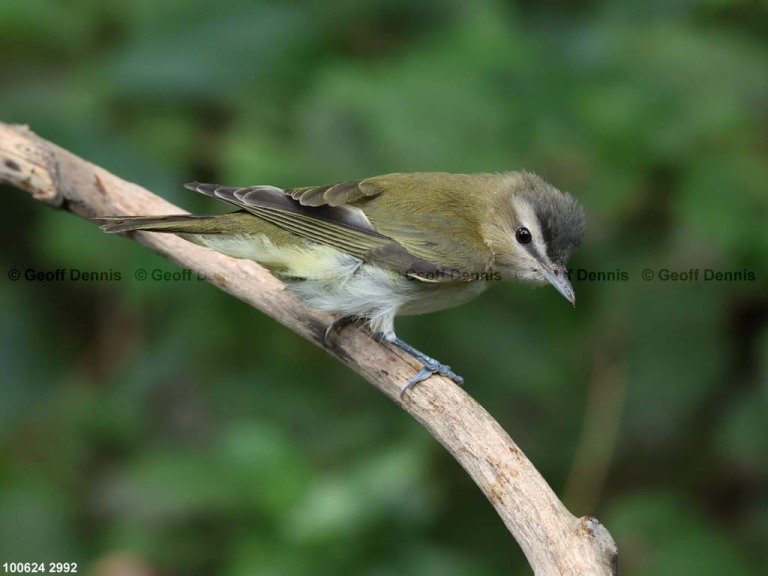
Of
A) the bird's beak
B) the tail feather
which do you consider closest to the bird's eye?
the bird's beak

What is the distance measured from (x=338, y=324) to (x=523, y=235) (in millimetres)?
782

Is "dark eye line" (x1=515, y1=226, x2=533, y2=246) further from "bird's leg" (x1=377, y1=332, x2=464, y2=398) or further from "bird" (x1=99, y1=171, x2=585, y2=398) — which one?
"bird's leg" (x1=377, y1=332, x2=464, y2=398)

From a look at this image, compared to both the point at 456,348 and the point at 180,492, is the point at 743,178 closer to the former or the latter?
the point at 456,348

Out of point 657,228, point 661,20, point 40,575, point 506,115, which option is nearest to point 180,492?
point 40,575

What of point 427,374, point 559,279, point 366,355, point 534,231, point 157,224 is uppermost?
point 534,231

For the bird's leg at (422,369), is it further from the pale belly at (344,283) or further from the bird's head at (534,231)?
the bird's head at (534,231)

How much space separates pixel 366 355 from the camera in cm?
328

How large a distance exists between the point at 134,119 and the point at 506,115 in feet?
6.50

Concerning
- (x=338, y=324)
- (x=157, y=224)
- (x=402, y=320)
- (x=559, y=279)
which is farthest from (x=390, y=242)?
(x=157, y=224)

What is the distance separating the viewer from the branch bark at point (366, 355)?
2.50m

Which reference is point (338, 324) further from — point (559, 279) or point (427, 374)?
point (559, 279)

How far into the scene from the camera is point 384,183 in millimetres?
3615

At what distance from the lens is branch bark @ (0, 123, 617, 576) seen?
2.50 m

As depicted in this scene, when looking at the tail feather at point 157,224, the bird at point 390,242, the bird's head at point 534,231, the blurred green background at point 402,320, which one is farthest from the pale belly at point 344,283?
the blurred green background at point 402,320
